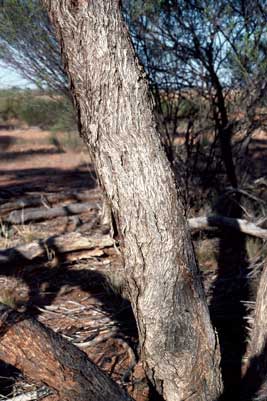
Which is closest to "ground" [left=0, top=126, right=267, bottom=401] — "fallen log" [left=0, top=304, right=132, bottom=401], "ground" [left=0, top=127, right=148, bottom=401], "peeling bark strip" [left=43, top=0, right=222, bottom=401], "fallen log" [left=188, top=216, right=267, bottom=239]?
"ground" [left=0, top=127, right=148, bottom=401]

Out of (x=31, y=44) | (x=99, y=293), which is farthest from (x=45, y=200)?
(x=99, y=293)

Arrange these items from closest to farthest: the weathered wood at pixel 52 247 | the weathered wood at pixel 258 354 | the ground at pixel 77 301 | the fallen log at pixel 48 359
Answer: the fallen log at pixel 48 359 < the weathered wood at pixel 258 354 < the ground at pixel 77 301 < the weathered wood at pixel 52 247

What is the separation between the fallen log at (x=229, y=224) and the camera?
6.98 m

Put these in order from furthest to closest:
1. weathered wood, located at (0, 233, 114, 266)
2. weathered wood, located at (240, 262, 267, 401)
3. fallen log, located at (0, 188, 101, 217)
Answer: fallen log, located at (0, 188, 101, 217)
weathered wood, located at (0, 233, 114, 266)
weathered wood, located at (240, 262, 267, 401)

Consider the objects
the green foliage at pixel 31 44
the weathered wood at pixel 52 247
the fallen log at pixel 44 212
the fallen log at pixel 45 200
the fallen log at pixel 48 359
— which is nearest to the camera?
the fallen log at pixel 48 359

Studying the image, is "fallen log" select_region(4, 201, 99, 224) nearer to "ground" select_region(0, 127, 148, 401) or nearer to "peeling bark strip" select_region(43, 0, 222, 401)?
"ground" select_region(0, 127, 148, 401)

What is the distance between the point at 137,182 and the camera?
3479mm

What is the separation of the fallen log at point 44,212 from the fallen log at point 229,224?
7.21 feet

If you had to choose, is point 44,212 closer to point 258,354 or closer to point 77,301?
point 77,301

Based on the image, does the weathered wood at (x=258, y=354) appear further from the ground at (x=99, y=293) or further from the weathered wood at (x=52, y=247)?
the weathered wood at (x=52, y=247)

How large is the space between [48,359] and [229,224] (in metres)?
4.29

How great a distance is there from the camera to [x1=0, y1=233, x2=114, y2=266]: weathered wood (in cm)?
691

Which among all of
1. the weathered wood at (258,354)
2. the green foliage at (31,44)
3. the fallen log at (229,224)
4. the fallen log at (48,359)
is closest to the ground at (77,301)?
the fallen log at (48,359)

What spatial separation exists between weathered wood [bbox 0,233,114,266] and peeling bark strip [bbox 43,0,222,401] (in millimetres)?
3197
